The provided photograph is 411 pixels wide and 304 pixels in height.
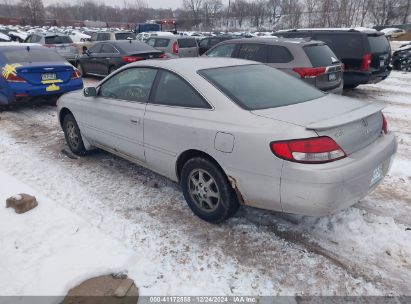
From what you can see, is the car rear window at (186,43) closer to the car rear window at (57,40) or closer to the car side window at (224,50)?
the car rear window at (57,40)

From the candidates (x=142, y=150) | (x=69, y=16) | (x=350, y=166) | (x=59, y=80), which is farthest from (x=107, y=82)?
(x=69, y=16)

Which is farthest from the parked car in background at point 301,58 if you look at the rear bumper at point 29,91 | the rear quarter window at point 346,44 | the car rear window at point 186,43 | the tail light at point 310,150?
the car rear window at point 186,43

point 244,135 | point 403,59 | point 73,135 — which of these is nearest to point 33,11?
point 403,59

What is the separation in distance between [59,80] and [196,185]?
19.0 feet

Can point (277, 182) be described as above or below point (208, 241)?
above

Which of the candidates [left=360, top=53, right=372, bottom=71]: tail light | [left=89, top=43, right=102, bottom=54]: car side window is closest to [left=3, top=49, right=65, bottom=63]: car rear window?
[left=89, top=43, right=102, bottom=54]: car side window

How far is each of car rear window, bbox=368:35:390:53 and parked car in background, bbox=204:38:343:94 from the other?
Answer: 2211 millimetres

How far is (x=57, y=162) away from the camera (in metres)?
5.21

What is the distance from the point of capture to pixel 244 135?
9.64ft

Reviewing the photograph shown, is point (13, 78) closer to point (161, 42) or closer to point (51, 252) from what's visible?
point (51, 252)

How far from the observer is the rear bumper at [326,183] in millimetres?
2680

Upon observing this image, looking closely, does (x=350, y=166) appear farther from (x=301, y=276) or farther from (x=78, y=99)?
(x=78, y=99)

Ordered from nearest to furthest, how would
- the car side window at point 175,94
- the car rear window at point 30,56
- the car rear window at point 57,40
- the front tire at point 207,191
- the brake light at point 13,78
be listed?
1. the front tire at point 207,191
2. the car side window at point 175,94
3. the brake light at point 13,78
4. the car rear window at point 30,56
5. the car rear window at point 57,40

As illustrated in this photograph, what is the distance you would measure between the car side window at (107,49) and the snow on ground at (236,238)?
7.68m
